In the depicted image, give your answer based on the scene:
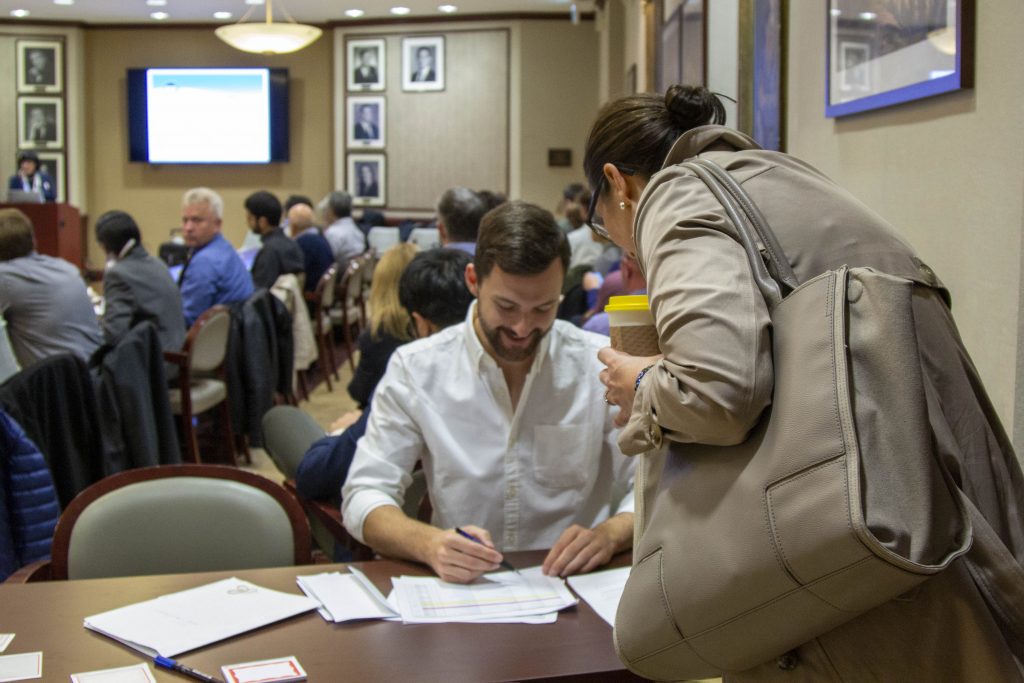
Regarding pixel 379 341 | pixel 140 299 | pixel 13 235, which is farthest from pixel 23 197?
pixel 379 341

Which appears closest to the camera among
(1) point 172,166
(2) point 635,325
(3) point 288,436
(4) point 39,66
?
(2) point 635,325

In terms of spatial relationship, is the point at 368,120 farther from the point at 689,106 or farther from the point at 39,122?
the point at 689,106

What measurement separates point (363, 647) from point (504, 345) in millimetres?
820

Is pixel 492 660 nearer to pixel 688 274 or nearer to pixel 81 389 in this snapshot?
pixel 688 274

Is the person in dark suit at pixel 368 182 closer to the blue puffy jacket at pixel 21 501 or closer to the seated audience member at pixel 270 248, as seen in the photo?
the seated audience member at pixel 270 248

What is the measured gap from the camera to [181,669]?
4.96ft

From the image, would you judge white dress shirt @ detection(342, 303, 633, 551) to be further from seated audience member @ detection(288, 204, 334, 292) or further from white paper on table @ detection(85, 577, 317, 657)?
seated audience member @ detection(288, 204, 334, 292)

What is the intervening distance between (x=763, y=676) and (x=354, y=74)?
1220cm

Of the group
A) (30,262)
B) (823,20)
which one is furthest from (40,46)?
(823,20)

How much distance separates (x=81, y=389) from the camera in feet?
11.7

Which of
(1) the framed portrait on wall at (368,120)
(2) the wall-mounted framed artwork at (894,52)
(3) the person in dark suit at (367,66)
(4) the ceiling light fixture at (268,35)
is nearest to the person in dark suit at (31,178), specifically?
(1) the framed portrait on wall at (368,120)

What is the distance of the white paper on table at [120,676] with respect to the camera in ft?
4.84

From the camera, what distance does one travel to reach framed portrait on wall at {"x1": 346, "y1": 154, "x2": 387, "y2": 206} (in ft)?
41.6

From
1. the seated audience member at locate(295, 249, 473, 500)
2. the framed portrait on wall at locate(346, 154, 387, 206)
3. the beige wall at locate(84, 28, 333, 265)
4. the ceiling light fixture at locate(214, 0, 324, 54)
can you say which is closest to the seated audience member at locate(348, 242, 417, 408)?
the seated audience member at locate(295, 249, 473, 500)
